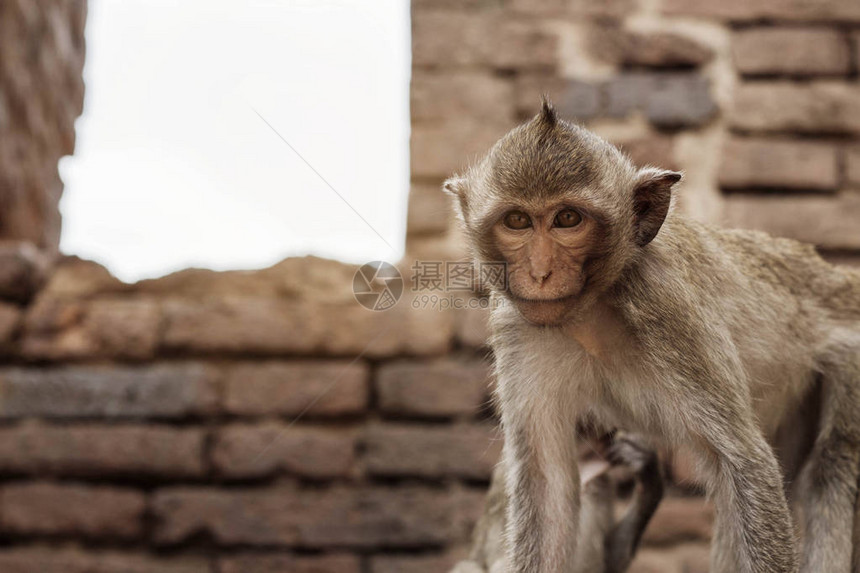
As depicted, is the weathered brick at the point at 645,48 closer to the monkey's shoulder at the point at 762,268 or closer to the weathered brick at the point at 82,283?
the monkey's shoulder at the point at 762,268

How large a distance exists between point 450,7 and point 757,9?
3.86 ft

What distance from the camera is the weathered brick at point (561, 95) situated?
3.11 meters

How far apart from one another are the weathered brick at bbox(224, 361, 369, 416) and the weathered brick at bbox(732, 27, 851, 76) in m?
1.87

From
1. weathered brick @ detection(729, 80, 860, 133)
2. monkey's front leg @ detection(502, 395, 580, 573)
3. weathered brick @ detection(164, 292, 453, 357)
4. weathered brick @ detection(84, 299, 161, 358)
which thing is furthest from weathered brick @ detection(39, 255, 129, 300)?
weathered brick @ detection(729, 80, 860, 133)

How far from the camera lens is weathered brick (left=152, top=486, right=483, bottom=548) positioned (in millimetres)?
2918

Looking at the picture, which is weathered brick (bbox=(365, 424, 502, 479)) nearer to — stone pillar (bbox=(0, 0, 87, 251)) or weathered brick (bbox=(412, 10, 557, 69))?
weathered brick (bbox=(412, 10, 557, 69))

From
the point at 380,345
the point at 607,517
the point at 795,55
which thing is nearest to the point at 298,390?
the point at 380,345

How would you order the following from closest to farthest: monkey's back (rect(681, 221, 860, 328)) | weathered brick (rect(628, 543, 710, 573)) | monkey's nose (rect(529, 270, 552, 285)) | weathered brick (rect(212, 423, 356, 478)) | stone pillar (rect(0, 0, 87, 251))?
monkey's nose (rect(529, 270, 552, 285))
monkey's back (rect(681, 221, 860, 328))
weathered brick (rect(628, 543, 710, 573))
weathered brick (rect(212, 423, 356, 478))
stone pillar (rect(0, 0, 87, 251))

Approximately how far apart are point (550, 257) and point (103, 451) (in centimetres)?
210

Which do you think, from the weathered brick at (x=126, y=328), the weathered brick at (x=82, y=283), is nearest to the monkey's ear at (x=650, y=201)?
the weathered brick at (x=126, y=328)

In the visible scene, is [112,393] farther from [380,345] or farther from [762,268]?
[762,268]

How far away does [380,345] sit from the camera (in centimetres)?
301

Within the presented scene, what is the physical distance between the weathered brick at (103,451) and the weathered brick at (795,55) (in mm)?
2481

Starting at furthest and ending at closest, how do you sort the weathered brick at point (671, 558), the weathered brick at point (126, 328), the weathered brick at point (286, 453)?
the weathered brick at point (126, 328)
the weathered brick at point (286, 453)
the weathered brick at point (671, 558)
